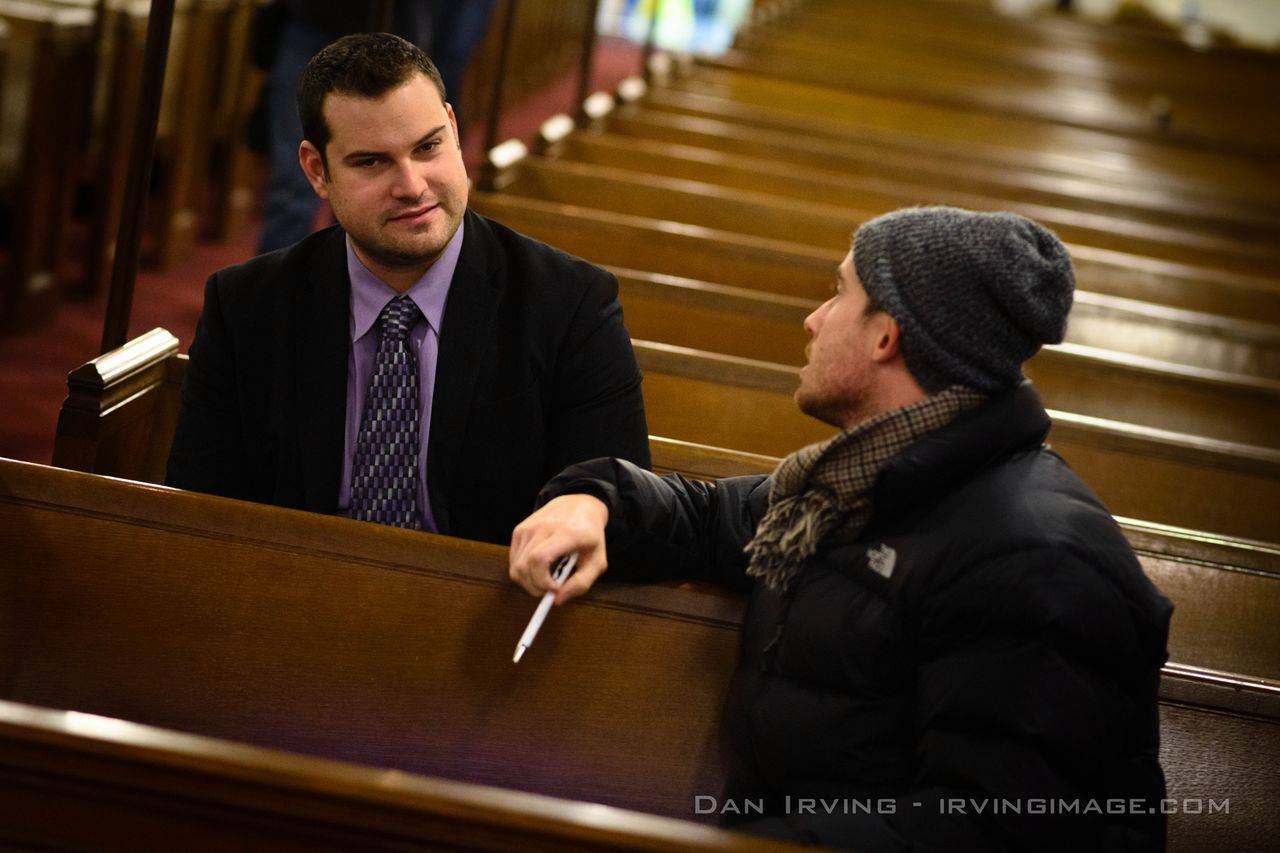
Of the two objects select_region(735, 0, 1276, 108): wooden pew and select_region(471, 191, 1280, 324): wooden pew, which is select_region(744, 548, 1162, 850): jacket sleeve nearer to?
select_region(471, 191, 1280, 324): wooden pew

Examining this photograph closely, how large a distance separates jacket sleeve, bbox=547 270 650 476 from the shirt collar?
0.18m

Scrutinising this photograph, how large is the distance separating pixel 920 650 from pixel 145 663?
0.84m

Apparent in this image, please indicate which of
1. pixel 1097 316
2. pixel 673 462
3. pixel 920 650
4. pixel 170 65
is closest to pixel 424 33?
pixel 170 65

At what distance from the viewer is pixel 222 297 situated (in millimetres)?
1811

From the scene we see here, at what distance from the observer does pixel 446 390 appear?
176 centimetres

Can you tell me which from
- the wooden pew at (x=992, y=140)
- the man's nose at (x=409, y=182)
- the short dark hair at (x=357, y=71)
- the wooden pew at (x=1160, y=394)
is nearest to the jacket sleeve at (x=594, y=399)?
the man's nose at (x=409, y=182)

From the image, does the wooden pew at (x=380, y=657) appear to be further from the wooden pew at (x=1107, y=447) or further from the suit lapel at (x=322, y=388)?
the wooden pew at (x=1107, y=447)

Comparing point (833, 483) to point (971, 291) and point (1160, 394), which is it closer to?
point (971, 291)

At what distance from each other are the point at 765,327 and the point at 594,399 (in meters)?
1.05

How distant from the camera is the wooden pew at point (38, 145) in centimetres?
401

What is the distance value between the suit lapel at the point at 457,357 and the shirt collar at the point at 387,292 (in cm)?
1

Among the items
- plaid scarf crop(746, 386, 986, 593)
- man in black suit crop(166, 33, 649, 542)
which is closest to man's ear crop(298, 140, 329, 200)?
man in black suit crop(166, 33, 649, 542)

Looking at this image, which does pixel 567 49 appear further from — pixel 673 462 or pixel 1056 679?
pixel 1056 679

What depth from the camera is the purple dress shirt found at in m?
1.77
